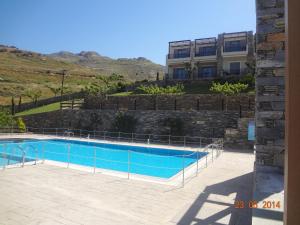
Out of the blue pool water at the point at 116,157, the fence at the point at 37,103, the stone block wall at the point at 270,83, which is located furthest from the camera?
the fence at the point at 37,103

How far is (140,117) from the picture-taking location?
22.8 meters

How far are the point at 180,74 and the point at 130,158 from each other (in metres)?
22.7

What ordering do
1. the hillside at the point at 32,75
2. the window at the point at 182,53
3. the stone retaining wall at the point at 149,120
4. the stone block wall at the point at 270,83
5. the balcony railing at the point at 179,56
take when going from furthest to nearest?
the hillside at the point at 32,75 → the window at the point at 182,53 → the balcony railing at the point at 179,56 → the stone retaining wall at the point at 149,120 → the stone block wall at the point at 270,83

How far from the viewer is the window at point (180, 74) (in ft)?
115

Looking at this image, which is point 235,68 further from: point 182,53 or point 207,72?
point 182,53

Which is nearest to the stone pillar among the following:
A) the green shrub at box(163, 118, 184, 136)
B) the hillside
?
the green shrub at box(163, 118, 184, 136)

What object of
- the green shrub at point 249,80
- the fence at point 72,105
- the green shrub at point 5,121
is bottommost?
the green shrub at point 5,121

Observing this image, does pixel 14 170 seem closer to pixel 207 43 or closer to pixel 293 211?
pixel 293 211

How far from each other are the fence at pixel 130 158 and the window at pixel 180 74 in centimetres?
1564

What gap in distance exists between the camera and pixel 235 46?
33031mm

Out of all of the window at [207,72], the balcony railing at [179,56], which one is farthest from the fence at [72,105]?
the window at [207,72]

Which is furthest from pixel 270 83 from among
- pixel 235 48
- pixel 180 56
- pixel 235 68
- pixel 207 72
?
pixel 180 56

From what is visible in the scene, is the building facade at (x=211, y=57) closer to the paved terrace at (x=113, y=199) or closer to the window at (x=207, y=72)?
the window at (x=207, y=72)

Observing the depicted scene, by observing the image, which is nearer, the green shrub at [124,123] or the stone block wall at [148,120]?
the stone block wall at [148,120]
